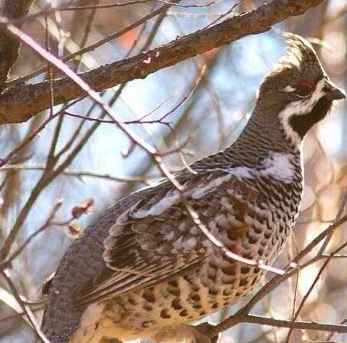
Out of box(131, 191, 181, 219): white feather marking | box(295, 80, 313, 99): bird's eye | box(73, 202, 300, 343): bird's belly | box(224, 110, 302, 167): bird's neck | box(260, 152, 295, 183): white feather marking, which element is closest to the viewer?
box(73, 202, 300, 343): bird's belly

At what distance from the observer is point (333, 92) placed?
606 centimetres

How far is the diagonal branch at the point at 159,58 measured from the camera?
407 cm

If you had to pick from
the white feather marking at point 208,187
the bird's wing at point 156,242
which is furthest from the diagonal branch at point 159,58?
the white feather marking at point 208,187

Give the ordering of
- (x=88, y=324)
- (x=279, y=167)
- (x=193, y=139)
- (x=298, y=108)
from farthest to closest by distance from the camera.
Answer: (x=193, y=139) < (x=298, y=108) < (x=279, y=167) < (x=88, y=324)

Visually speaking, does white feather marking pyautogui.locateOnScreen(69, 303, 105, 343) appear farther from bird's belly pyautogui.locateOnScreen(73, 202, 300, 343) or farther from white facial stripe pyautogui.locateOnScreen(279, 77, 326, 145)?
white facial stripe pyautogui.locateOnScreen(279, 77, 326, 145)

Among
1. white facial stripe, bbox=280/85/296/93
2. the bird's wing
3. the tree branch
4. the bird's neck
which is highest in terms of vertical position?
the tree branch

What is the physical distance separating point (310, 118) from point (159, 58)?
7.31ft

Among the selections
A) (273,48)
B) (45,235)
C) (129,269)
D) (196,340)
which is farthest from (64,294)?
(273,48)

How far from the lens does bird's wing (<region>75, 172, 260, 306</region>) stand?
5250mm

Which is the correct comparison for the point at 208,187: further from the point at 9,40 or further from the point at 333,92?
the point at 9,40

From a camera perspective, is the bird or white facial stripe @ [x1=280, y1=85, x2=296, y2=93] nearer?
the bird

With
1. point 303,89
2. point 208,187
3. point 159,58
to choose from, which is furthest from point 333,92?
point 159,58

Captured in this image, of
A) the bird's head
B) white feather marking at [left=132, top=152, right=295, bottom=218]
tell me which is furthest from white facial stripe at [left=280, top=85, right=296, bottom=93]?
white feather marking at [left=132, top=152, right=295, bottom=218]

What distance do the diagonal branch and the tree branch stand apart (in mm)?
138
